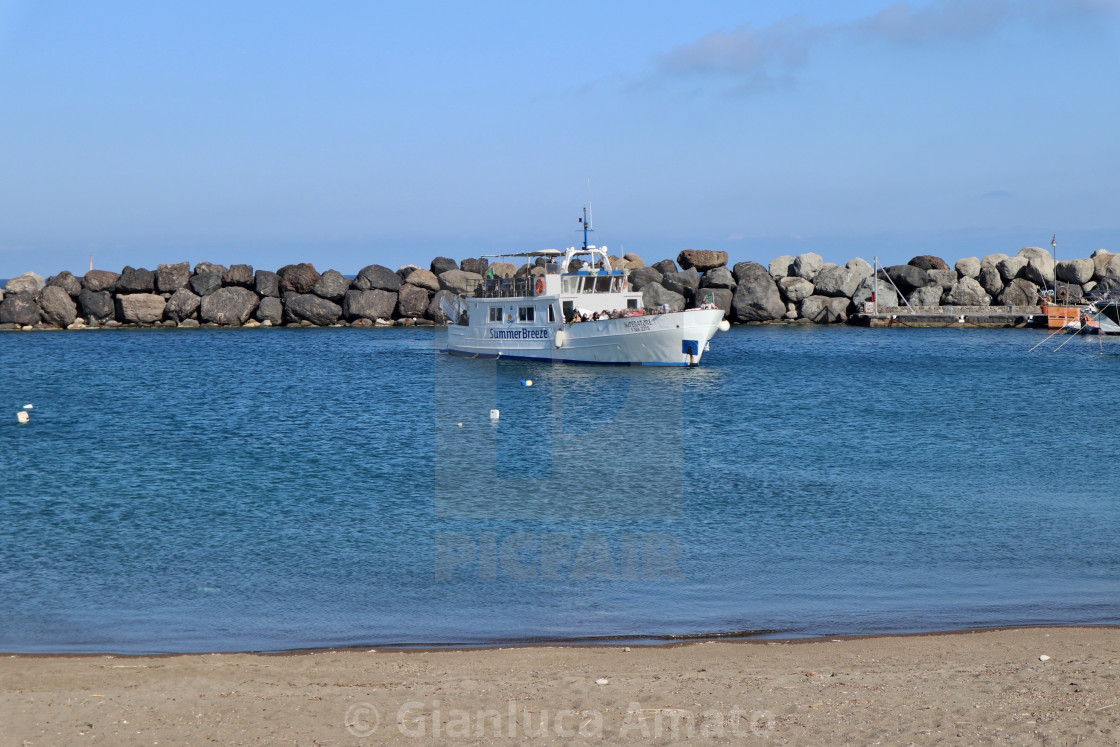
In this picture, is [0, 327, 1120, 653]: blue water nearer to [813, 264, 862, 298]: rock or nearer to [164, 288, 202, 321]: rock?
[164, 288, 202, 321]: rock

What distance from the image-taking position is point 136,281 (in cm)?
8144

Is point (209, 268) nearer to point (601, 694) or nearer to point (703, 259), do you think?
point (703, 259)

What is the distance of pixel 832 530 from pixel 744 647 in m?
7.03

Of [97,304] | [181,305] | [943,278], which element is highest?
[943,278]

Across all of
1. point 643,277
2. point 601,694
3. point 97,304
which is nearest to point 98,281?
point 97,304

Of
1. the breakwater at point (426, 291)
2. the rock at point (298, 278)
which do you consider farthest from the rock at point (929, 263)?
the rock at point (298, 278)

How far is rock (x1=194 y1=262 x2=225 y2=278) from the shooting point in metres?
81.6

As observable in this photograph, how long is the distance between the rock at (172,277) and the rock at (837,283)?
Answer: 5081 centimetres

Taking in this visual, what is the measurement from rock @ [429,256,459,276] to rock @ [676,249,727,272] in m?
19.2

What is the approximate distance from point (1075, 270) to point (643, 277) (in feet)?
110

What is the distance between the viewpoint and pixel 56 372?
162 ft

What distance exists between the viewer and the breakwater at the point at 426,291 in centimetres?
8012

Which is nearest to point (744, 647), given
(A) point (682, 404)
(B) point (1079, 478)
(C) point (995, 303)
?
(B) point (1079, 478)

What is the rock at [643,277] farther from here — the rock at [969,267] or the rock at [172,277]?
the rock at [172,277]
